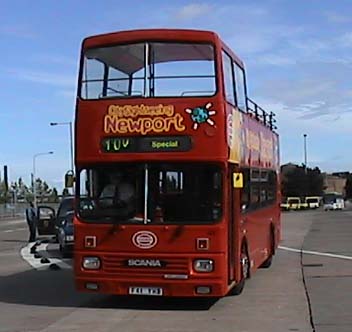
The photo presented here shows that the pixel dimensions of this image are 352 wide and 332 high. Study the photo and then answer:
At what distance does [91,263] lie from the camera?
12992 mm

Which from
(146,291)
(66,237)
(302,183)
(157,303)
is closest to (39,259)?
(66,237)

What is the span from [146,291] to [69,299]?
2500mm

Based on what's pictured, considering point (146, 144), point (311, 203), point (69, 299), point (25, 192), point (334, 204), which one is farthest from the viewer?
point (25, 192)

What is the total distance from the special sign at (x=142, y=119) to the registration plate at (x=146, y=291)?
7.88ft

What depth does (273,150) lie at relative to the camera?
68.7ft

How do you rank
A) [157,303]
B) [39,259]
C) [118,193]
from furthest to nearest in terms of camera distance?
[39,259] < [157,303] < [118,193]

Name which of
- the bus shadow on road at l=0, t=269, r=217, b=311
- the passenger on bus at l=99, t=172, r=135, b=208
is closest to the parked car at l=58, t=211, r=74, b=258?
the bus shadow on road at l=0, t=269, r=217, b=311

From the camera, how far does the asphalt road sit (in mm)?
11500

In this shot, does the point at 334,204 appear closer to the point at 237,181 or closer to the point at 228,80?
the point at 228,80

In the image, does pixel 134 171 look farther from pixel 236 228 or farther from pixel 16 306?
pixel 16 306

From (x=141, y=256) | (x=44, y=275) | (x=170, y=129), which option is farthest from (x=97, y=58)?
(x=44, y=275)

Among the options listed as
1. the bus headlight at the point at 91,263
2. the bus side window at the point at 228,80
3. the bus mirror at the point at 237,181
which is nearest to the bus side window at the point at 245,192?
the bus mirror at the point at 237,181

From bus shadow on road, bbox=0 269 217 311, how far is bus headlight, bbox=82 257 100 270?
0.89 metres

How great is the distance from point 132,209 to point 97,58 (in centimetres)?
261
